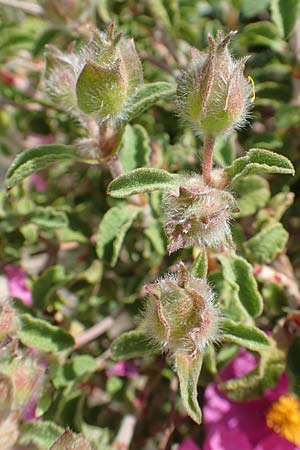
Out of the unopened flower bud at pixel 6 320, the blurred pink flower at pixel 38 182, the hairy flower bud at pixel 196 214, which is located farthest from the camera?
the blurred pink flower at pixel 38 182

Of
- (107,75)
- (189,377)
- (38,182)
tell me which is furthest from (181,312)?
(38,182)

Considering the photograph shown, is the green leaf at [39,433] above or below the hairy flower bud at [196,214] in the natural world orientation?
below

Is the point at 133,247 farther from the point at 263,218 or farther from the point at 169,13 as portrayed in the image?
the point at 169,13

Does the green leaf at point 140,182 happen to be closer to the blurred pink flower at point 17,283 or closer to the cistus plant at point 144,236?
the cistus plant at point 144,236

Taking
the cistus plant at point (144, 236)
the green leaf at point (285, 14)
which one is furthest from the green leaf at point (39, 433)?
the green leaf at point (285, 14)

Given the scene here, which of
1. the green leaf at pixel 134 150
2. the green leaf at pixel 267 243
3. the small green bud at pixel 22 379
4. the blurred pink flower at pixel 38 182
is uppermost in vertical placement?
the green leaf at pixel 134 150

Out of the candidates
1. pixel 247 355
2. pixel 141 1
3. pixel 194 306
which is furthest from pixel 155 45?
pixel 194 306

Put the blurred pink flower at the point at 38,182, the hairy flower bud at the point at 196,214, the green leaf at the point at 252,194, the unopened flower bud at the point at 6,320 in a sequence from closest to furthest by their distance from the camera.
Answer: the hairy flower bud at the point at 196,214 → the unopened flower bud at the point at 6,320 → the green leaf at the point at 252,194 → the blurred pink flower at the point at 38,182
